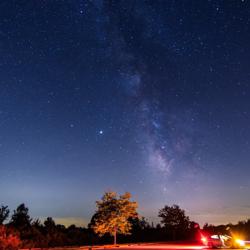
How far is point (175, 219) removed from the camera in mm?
56281

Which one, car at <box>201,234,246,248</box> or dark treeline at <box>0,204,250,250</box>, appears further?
dark treeline at <box>0,204,250,250</box>

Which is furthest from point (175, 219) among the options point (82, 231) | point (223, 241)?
point (223, 241)

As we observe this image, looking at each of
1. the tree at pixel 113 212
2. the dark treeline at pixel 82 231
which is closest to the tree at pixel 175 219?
the dark treeline at pixel 82 231

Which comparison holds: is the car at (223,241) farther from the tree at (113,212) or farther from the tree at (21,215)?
the tree at (21,215)

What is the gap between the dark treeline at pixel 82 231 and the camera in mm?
37156

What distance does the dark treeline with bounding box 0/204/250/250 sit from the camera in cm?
3716

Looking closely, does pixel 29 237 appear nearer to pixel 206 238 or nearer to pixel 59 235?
pixel 59 235

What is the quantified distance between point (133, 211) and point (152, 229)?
714 inches

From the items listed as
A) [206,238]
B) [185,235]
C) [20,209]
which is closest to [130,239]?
[185,235]

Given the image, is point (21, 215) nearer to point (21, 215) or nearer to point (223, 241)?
point (21, 215)

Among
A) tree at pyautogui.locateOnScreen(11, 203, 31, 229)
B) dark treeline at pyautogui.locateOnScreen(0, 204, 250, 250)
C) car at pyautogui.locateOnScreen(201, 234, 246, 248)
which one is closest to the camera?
car at pyautogui.locateOnScreen(201, 234, 246, 248)

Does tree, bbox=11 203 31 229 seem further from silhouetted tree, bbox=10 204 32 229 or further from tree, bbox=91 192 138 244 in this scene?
tree, bbox=91 192 138 244

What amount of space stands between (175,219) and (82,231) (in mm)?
16175

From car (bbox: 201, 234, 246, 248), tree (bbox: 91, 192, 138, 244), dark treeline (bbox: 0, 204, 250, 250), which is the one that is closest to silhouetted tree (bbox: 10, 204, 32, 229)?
dark treeline (bbox: 0, 204, 250, 250)
